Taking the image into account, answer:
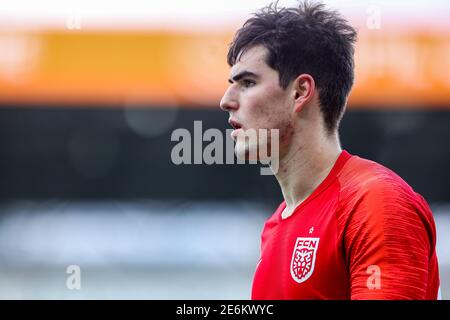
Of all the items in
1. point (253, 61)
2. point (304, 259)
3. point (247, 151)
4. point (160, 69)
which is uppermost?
point (160, 69)

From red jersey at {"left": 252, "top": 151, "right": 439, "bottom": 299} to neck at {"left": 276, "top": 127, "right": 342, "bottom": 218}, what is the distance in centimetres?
4

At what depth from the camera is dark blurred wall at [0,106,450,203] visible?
23.2ft

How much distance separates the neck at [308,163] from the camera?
88.7 inches

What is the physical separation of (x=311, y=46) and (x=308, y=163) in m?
0.42

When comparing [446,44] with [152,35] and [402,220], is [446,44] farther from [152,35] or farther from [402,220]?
[402,220]

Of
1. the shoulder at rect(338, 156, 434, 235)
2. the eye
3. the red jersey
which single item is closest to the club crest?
the red jersey

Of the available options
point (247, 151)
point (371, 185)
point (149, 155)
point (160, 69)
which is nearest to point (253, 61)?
point (247, 151)

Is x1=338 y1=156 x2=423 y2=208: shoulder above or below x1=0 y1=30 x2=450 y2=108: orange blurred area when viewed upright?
below

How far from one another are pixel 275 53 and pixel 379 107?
5173 mm

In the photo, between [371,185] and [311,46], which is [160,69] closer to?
[311,46]

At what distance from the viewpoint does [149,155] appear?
7.10 meters

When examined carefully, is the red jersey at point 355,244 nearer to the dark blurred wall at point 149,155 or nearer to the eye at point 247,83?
the eye at point 247,83

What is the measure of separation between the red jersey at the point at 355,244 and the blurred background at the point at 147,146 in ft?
15.6

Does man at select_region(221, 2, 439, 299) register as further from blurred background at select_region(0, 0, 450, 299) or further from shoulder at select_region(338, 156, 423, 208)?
blurred background at select_region(0, 0, 450, 299)
